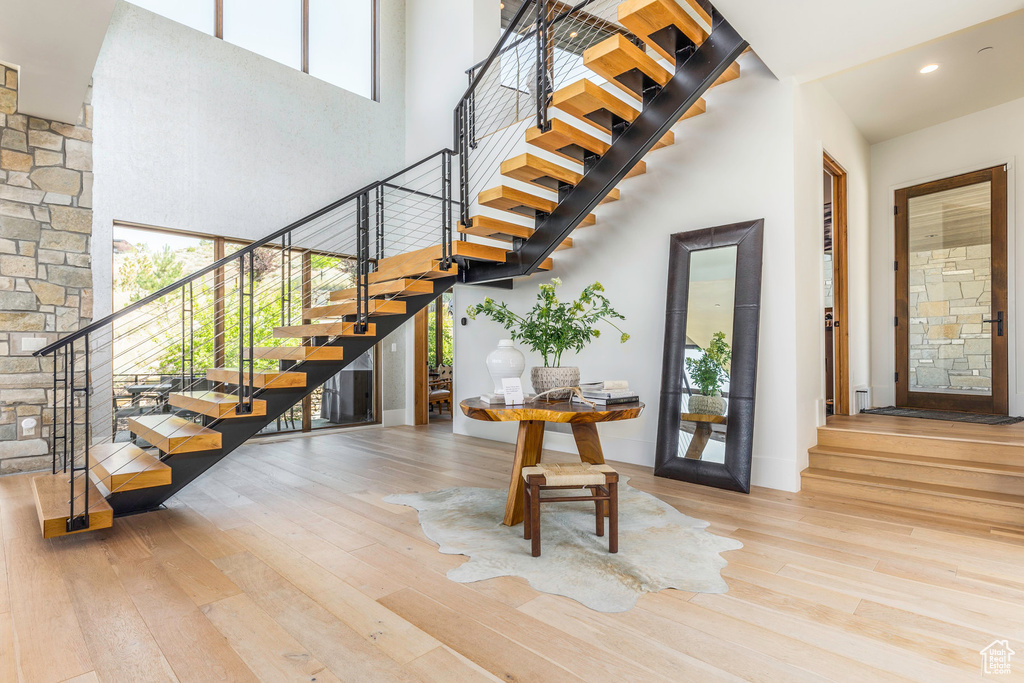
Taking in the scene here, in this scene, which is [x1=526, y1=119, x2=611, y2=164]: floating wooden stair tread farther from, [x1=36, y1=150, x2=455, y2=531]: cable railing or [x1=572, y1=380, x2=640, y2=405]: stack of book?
[x1=572, y1=380, x2=640, y2=405]: stack of book

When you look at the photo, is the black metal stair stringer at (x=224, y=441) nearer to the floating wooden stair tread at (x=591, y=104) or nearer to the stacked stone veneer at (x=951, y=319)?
the floating wooden stair tread at (x=591, y=104)

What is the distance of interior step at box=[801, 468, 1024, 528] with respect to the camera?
295cm

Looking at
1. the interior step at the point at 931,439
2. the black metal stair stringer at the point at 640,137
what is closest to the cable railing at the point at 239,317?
the black metal stair stringer at the point at 640,137

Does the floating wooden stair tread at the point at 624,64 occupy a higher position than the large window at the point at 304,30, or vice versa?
the large window at the point at 304,30

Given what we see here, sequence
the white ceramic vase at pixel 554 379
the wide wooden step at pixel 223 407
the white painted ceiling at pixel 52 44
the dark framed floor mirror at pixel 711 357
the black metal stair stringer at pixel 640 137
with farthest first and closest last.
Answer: the dark framed floor mirror at pixel 711 357
the black metal stair stringer at pixel 640 137
the wide wooden step at pixel 223 407
the white ceramic vase at pixel 554 379
the white painted ceiling at pixel 52 44

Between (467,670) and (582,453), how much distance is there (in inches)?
65.0

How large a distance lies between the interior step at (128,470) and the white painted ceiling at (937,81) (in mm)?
5472

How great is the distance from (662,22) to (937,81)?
291 centimetres

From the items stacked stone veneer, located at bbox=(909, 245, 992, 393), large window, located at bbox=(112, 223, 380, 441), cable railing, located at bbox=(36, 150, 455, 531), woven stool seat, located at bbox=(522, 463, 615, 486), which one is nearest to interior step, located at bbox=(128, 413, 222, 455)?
cable railing, located at bbox=(36, 150, 455, 531)

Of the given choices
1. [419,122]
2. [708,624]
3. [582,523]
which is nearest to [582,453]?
[582,523]

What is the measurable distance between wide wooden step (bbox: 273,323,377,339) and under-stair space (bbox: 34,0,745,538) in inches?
0.5

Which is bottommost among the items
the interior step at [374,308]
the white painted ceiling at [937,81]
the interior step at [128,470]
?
the interior step at [128,470]

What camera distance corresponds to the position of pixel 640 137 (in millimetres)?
3617

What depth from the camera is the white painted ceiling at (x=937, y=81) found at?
3.80 m
